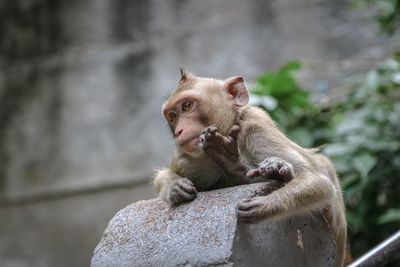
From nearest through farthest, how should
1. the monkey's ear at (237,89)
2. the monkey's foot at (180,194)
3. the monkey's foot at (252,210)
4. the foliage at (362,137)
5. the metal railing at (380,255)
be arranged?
the monkey's foot at (252,210)
the metal railing at (380,255)
the monkey's foot at (180,194)
the monkey's ear at (237,89)
the foliage at (362,137)

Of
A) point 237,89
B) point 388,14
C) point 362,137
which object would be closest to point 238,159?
point 237,89

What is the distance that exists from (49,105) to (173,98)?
273 inches

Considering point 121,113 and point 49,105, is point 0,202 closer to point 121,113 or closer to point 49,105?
point 49,105

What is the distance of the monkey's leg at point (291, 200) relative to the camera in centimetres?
291

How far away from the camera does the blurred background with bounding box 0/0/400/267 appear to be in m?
9.07

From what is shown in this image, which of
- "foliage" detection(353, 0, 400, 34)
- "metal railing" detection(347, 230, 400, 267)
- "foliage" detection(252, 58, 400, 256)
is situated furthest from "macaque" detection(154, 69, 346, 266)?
"foliage" detection(353, 0, 400, 34)

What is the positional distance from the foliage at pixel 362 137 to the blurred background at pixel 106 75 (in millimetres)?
1662

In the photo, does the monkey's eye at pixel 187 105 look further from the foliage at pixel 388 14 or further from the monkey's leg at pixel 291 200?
the foliage at pixel 388 14

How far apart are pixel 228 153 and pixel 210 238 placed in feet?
2.55

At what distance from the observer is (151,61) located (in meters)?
10.1

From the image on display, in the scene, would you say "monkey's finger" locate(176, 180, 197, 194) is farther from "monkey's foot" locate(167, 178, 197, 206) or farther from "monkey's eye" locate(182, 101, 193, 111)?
"monkey's eye" locate(182, 101, 193, 111)

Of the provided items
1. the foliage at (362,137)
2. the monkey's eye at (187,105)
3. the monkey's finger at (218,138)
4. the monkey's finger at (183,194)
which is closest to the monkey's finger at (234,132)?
the monkey's finger at (218,138)

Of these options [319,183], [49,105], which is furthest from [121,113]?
[319,183]

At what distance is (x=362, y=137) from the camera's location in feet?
20.0
